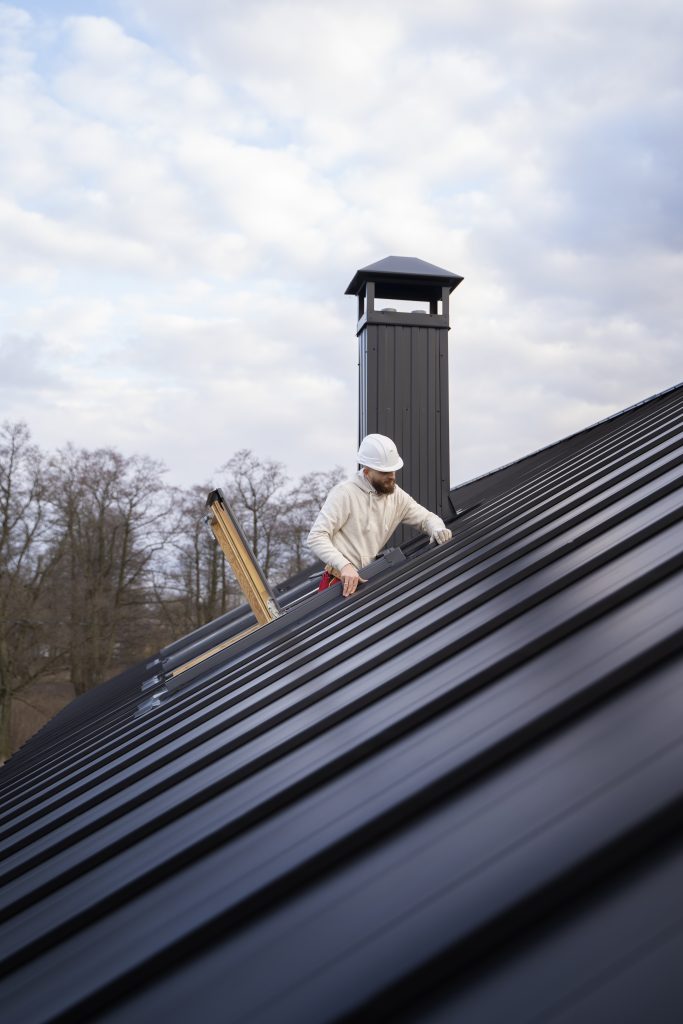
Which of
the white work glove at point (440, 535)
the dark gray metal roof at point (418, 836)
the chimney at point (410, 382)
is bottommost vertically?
the dark gray metal roof at point (418, 836)

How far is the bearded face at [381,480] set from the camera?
6809mm

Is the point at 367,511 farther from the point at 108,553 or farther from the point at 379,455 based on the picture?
the point at 108,553

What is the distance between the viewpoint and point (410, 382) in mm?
9898

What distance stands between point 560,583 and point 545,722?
1.17 meters

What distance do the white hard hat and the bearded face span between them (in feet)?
0.16

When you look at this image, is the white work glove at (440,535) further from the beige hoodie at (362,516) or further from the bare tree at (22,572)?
the bare tree at (22,572)

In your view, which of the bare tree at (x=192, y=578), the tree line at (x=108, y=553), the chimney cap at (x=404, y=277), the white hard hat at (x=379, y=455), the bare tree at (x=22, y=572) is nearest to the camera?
the white hard hat at (x=379, y=455)

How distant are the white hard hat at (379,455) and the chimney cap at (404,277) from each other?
3.92 meters

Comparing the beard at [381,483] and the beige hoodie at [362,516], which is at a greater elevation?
the beard at [381,483]

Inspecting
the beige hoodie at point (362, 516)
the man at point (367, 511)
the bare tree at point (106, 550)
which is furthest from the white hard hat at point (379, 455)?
the bare tree at point (106, 550)

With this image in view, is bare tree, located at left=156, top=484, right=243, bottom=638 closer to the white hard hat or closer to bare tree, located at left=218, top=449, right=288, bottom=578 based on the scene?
bare tree, located at left=218, top=449, right=288, bottom=578

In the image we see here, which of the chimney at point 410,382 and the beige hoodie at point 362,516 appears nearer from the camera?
the beige hoodie at point 362,516

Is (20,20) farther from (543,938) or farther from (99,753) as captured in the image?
(543,938)

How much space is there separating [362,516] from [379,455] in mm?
585
